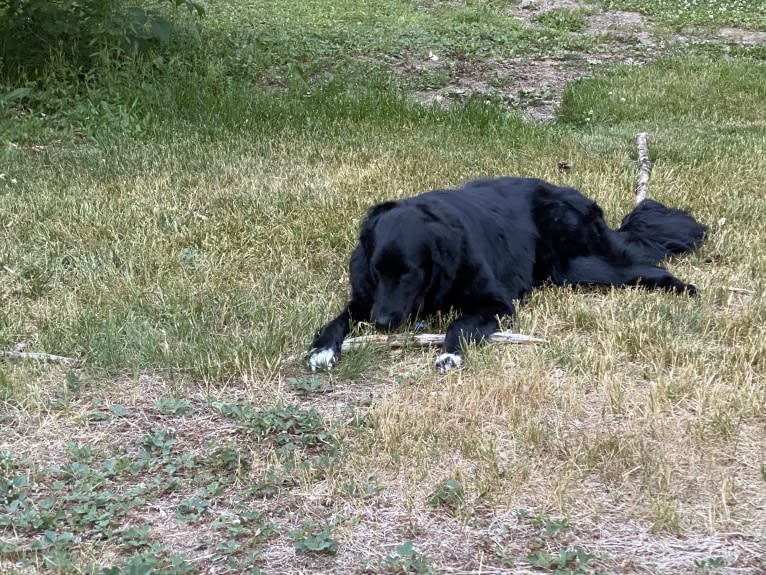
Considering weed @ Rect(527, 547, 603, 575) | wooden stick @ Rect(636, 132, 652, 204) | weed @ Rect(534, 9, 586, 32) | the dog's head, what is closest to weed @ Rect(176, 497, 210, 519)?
weed @ Rect(527, 547, 603, 575)

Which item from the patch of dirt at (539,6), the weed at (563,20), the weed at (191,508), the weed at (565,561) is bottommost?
the weed at (191,508)

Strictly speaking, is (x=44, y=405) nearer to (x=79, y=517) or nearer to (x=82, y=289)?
(x=79, y=517)

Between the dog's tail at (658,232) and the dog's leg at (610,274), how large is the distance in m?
0.14

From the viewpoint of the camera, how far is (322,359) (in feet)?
11.6

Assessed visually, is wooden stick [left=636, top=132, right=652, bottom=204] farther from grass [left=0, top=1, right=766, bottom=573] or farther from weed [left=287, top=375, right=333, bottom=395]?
weed [left=287, top=375, right=333, bottom=395]

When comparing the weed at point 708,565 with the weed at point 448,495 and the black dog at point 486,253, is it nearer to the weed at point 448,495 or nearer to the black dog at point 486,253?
the weed at point 448,495

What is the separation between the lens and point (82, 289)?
4.34 metres

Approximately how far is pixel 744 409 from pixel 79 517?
88.7 inches

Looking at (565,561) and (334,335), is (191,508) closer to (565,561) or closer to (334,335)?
(565,561)

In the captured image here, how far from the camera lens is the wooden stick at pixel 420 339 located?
368 cm

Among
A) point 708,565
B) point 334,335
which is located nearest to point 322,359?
point 334,335

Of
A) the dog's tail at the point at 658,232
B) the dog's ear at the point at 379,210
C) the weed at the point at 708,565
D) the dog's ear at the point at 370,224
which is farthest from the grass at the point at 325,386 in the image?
the dog's ear at the point at 379,210

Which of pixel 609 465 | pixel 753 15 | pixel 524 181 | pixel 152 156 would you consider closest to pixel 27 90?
pixel 152 156

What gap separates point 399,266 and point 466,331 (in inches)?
15.9
